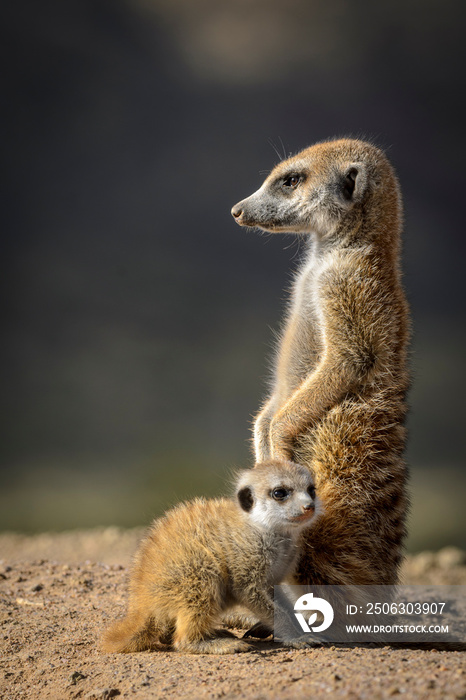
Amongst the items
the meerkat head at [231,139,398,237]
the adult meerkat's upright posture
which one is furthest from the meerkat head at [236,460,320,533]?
the meerkat head at [231,139,398,237]

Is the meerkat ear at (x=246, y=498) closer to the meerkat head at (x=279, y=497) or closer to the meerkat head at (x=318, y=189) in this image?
the meerkat head at (x=279, y=497)

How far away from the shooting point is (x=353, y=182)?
13.0 ft

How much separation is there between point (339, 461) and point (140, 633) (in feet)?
4.15

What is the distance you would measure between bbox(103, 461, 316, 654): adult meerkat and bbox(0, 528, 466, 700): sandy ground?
113 mm

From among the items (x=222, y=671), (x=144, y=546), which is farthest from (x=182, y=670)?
(x=144, y=546)

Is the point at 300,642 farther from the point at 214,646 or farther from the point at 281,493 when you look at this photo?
the point at 281,493

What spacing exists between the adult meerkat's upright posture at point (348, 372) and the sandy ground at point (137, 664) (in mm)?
535

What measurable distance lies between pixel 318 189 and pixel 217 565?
2.17 metres

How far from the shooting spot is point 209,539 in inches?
125

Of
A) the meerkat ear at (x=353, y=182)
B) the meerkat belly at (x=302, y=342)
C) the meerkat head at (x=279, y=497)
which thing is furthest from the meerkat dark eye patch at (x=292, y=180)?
the meerkat head at (x=279, y=497)

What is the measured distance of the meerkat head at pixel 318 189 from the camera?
3928mm

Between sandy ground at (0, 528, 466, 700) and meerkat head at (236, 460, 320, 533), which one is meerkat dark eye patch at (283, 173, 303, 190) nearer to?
meerkat head at (236, 460, 320, 533)

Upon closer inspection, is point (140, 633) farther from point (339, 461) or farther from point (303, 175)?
point (303, 175)

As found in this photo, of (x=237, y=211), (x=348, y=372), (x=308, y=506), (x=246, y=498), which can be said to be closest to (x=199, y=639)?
A: (x=246, y=498)
